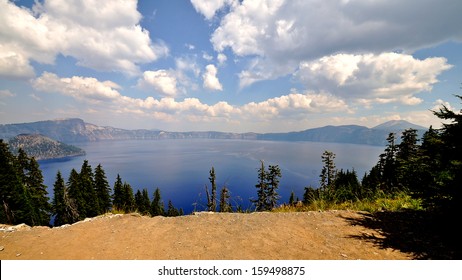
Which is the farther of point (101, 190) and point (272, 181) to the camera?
point (101, 190)

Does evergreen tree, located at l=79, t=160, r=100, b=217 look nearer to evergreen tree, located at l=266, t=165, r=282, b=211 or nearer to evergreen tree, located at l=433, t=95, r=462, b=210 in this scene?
evergreen tree, located at l=266, t=165, r=282, b=211

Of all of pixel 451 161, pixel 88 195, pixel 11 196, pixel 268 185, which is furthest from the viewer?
pixel 268 185

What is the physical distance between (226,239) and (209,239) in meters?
0.50

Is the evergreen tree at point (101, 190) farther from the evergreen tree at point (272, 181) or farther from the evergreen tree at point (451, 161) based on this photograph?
the evergreen tree at point (451, 161)

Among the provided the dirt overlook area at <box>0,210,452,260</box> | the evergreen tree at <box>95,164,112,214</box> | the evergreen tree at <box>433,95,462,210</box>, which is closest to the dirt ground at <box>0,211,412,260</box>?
the dirt overlook area at <box>0,210,452,260</box>

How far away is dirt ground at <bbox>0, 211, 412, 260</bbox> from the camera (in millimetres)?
5277

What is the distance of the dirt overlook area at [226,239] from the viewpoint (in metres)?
5.24

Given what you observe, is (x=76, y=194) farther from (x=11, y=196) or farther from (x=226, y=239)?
(x=226, y=239)

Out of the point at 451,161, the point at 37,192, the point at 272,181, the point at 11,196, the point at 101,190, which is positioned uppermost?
the point at 451,161

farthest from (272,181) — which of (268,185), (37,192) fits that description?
(37,192)

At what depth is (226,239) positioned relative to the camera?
606 cm

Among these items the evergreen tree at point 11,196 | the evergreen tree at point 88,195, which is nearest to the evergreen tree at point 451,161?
the evergreen tree at point 11,196
